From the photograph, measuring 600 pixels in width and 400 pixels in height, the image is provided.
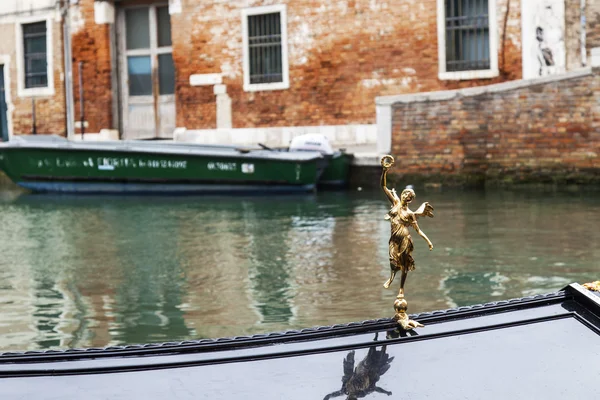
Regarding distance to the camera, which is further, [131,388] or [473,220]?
[473,220]

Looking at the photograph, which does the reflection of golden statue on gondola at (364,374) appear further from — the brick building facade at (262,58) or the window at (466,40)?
the window at (466,40)

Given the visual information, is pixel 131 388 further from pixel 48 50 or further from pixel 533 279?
pixel 48 50

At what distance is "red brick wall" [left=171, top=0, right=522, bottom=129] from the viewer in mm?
15484

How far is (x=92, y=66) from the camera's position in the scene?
721 inches

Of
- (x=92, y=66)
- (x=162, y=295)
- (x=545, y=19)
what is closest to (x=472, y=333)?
(x=162, y=295)

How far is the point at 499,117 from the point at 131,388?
11957 mm

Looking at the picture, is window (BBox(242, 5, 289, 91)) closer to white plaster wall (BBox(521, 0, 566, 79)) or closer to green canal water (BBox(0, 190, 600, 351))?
white plaster wall (BBox(521, 0, 566, 79))

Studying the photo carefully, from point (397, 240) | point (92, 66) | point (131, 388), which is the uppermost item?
point (92, 66)

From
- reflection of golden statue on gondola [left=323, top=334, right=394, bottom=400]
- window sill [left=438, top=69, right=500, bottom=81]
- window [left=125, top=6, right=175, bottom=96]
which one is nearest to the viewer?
reflection of golden statue on gondola [left=323, top=334, right=394, bottom=400]

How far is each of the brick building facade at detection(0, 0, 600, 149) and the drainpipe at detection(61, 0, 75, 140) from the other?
32mm

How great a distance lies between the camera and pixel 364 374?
6.88ft

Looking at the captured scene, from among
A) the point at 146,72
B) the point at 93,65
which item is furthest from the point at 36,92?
Answer: the point at 146,72

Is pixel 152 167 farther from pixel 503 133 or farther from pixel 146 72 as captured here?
pixel 503 133

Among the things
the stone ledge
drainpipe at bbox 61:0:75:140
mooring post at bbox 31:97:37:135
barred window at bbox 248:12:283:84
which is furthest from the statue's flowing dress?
mooring post at bbox 31:97:37:135
